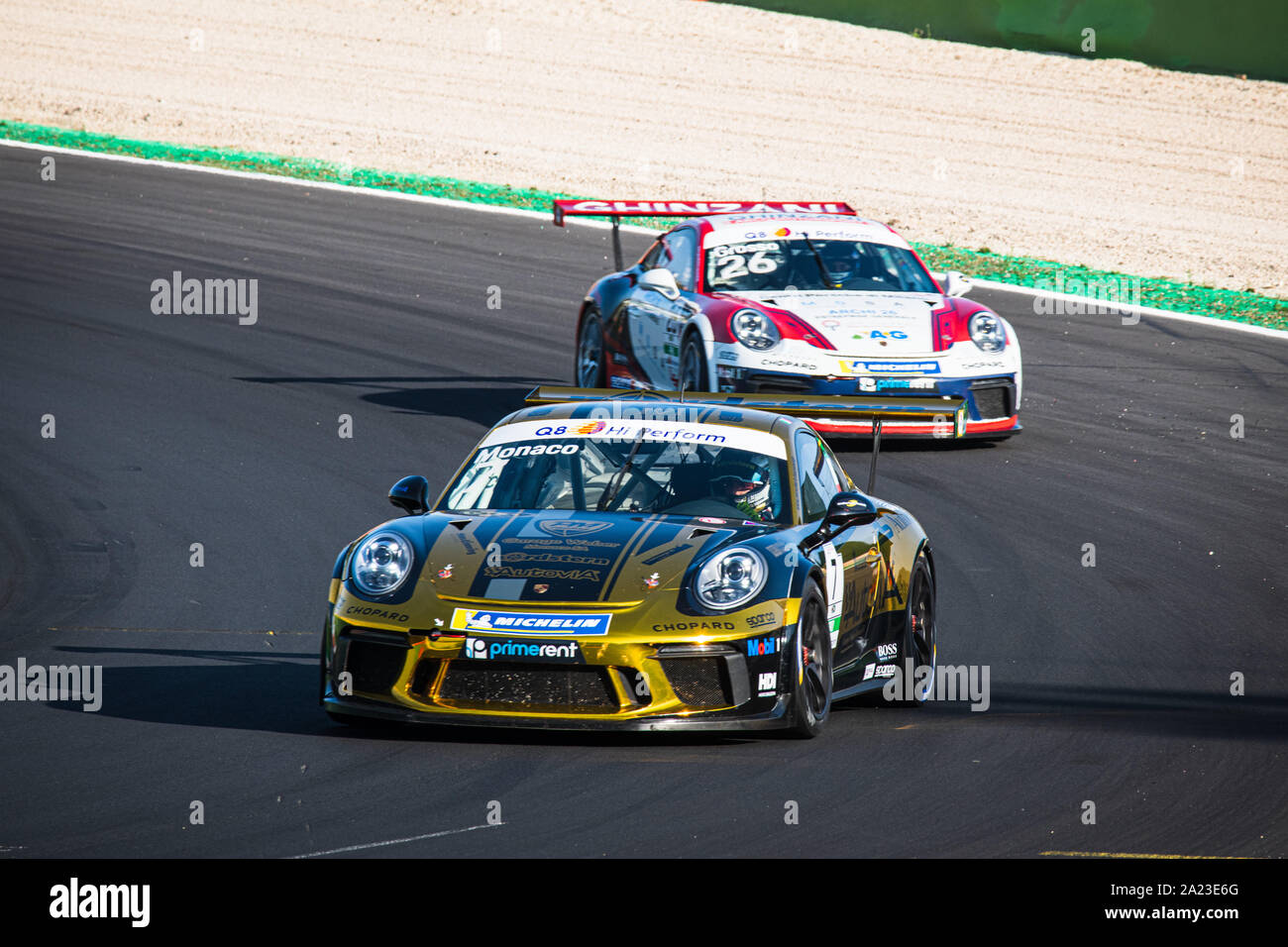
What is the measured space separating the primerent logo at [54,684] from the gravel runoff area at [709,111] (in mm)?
15939

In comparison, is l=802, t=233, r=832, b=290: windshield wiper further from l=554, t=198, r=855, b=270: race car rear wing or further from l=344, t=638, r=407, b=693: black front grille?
l=344, t=638, r=407, b=693: black front grille

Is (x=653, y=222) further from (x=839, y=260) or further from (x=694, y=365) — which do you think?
(x=694, y=365)

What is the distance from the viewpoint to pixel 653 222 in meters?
24.2

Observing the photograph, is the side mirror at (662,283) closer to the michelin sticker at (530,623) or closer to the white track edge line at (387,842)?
the michelin sticker at (530,623)

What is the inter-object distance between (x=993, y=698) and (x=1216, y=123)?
2425 cm

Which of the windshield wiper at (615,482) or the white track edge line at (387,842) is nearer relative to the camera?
the white track edge line at (387,842)

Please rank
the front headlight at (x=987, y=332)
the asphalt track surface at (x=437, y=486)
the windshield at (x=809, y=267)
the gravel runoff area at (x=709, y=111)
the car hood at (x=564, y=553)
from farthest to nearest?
the gravel runoff area at (x=709, y=111)
the windshield at (x=809, y=267)
the front headlight at (x=987, y=332)
the car hood at (x=564, y=553)
the asphalt track surface at (x=437, y=486)

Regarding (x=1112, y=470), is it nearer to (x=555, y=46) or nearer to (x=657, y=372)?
(x=657, y=372)

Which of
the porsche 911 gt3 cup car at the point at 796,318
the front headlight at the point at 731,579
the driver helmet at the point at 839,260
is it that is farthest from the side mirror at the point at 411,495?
the driver helmet at the point at 839,260
